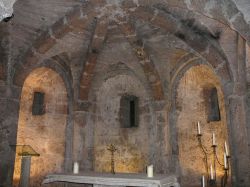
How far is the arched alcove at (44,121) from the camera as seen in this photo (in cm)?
849

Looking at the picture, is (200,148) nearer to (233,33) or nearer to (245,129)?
(245,129)

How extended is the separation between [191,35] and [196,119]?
2.84 m

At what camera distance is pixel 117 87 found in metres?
9.59

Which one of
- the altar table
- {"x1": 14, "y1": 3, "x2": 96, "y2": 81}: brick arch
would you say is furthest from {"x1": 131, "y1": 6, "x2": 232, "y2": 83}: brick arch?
the altar table

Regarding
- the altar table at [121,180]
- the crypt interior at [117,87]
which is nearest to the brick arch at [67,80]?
the crypt interior at [117,87]

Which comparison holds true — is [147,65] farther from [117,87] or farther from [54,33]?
[54,33]

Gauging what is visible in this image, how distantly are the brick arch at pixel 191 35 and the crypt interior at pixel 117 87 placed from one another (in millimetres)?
25

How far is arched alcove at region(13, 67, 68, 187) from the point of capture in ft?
27.9

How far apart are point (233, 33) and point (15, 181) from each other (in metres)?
7.12

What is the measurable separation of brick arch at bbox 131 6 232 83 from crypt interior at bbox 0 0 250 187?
0.02 m

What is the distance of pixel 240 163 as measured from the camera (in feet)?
19.2

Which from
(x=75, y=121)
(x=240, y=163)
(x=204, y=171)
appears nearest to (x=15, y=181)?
(x=75, y=121)

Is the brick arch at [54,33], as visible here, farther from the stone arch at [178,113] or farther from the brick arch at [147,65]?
the stone arch at [178,113]

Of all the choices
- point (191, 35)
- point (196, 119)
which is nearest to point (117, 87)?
point (196, 119)
